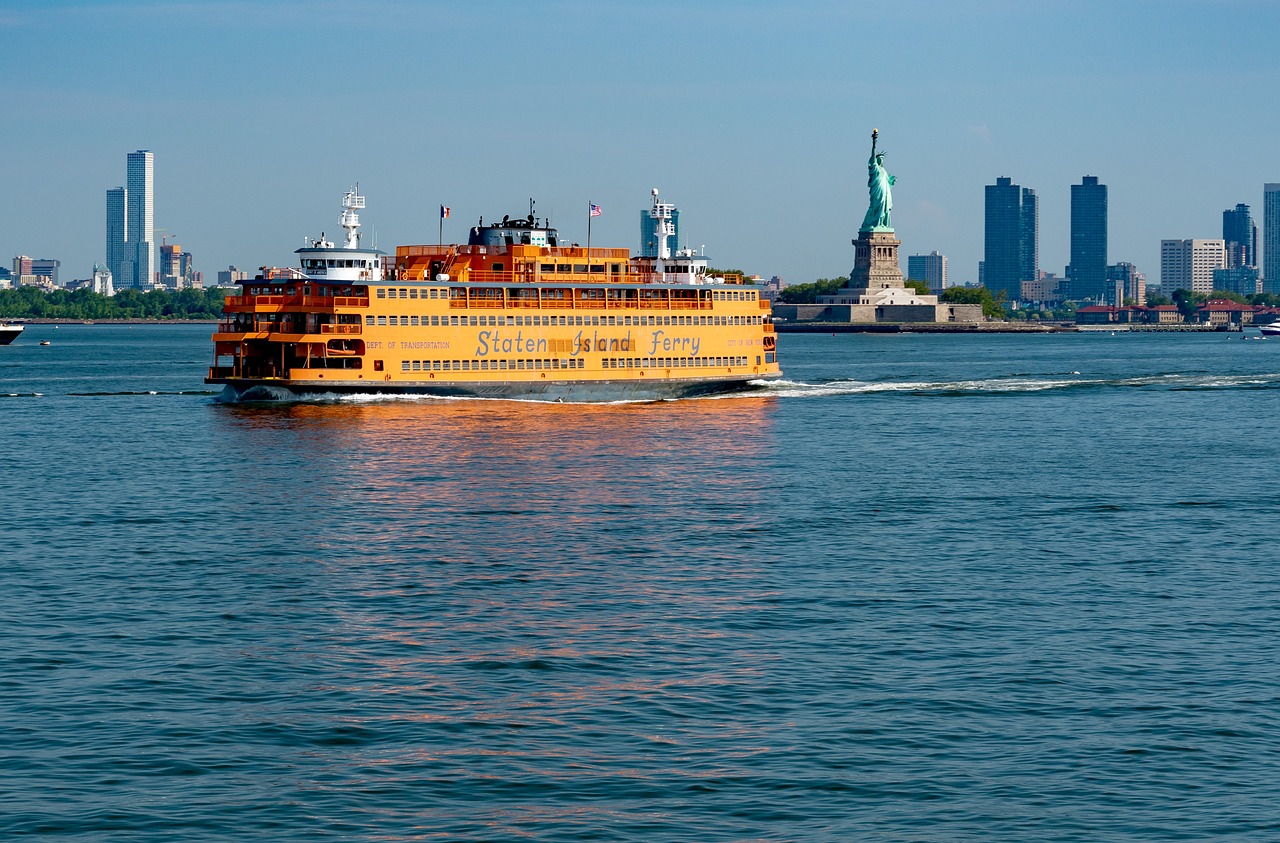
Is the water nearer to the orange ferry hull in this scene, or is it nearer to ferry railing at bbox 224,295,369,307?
the orange ferry hull

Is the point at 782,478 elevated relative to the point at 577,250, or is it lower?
lower

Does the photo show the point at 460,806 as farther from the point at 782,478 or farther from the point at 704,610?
the point at 782,478

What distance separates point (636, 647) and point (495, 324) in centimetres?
6307

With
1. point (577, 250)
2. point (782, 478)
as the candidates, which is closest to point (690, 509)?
point (782, 478)

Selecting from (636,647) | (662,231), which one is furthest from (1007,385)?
(636,647)

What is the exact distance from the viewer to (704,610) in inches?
1299

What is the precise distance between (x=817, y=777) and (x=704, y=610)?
10.8 metres

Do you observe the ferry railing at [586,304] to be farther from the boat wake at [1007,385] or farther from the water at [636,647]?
the water at [636,647]

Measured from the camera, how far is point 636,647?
2973cm

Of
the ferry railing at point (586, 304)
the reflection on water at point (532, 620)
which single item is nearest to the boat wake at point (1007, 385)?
the ferry railing at point (586, 304)

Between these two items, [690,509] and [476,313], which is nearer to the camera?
[690,509]

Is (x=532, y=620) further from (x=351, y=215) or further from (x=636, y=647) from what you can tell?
(x=351, y=215)

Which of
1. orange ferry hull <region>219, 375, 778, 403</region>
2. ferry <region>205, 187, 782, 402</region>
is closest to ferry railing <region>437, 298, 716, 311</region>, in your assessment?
ferry <region>205, 187, 782, 402</region>

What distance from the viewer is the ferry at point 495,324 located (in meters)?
86.9
